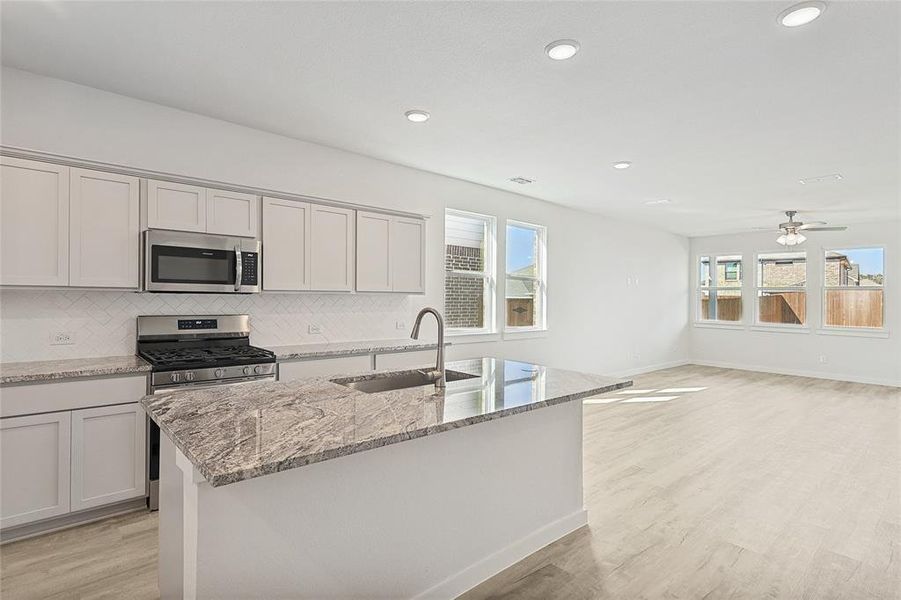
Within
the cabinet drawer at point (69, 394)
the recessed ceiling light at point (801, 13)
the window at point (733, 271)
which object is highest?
the recessed ceiling light at point (801, 13)

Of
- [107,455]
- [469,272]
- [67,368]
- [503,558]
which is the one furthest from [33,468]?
[469,272]

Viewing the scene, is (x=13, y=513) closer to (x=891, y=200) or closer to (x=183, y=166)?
(x=183, y=166)

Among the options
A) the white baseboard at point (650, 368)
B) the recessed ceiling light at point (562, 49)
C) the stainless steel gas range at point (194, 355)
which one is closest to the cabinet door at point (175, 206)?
the stainless steel gas range at point (194, 355)

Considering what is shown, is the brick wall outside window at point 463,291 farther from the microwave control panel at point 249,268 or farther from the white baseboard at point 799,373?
the white baseboard at point 799,373

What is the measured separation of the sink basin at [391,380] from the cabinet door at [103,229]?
1.80 meters

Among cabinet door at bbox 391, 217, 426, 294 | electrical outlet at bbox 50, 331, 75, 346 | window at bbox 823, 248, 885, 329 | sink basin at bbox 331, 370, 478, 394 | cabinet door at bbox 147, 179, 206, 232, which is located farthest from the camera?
window at bbox 823, 248, 885, 329

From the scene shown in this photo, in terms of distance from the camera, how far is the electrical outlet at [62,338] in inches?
124

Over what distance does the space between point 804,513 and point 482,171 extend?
12.7ft

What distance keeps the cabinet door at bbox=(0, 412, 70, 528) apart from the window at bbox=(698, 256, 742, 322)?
10.3m

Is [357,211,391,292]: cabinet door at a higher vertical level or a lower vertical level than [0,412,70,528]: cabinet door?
higher

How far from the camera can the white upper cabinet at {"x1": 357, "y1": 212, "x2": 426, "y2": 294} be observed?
439 cm

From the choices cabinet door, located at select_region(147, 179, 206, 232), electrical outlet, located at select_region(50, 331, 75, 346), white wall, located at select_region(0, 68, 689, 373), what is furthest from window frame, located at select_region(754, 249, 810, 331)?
electrical outlet, located at select_region(50, 331, 75, 346)

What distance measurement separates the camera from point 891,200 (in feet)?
20.3

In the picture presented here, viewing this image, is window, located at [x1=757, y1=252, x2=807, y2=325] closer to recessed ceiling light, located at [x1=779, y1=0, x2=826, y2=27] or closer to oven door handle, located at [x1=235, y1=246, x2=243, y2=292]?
recessed ceiling light, located at [x1=779, y1=0, x2=826, y2=27]
